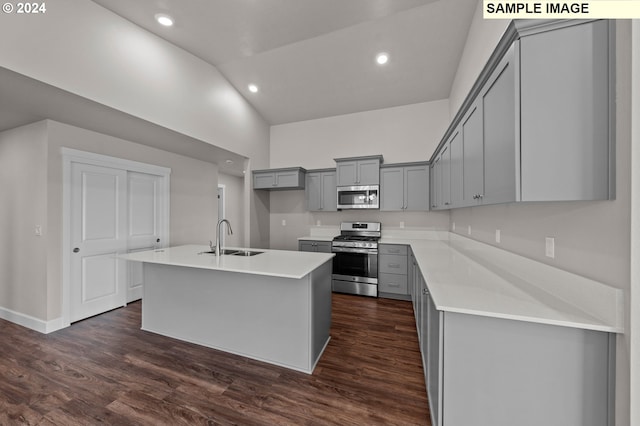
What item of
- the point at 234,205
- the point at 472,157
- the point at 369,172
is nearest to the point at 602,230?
the point at 472,157

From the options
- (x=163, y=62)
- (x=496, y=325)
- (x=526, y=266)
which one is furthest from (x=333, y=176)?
(x=496, y=325)

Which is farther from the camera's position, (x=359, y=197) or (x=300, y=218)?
Result: (x=300, y=218)

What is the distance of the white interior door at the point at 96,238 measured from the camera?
2.99 metres

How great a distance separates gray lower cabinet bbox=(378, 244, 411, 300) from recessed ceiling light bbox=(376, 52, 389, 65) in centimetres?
278

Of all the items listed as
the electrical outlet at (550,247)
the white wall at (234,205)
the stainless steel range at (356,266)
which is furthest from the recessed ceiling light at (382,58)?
the white wall at (234,205)

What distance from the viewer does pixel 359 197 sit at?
→ 429 centimetres

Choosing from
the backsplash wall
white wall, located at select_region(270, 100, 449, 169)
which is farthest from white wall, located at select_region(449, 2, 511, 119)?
the backsplash wall

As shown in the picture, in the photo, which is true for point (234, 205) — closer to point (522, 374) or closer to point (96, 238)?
point (96, 238)

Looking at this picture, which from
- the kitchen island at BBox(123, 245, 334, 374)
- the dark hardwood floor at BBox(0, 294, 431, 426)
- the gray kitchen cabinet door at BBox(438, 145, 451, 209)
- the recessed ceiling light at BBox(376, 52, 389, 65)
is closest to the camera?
the dark hardwood floor at BBox(0, 294, 431, 426)

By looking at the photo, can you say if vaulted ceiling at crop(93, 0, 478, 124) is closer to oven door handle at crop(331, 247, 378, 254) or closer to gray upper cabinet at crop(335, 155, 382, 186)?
gray upper cabinet at crop(335, 155, 382, 186)

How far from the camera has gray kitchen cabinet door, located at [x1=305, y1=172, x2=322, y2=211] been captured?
15.4ft

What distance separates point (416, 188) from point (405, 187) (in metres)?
0.18

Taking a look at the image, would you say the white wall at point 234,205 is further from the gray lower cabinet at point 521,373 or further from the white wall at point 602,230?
the white wall at point 602,230

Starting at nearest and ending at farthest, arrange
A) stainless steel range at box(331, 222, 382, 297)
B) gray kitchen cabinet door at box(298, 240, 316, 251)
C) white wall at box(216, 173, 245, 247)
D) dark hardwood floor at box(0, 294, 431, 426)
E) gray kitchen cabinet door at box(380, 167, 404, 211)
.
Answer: dark hardwood floor at box(0, 294, 431, 426) < stainless steel range at box(331, 222, 382, 297) < gray kitchen cabinet door at box(380, 167, 404, 211) < gray kitchen cabinet door at box(298, 240, 316, 251) < white wall at box(216, 173, 245, 247)
